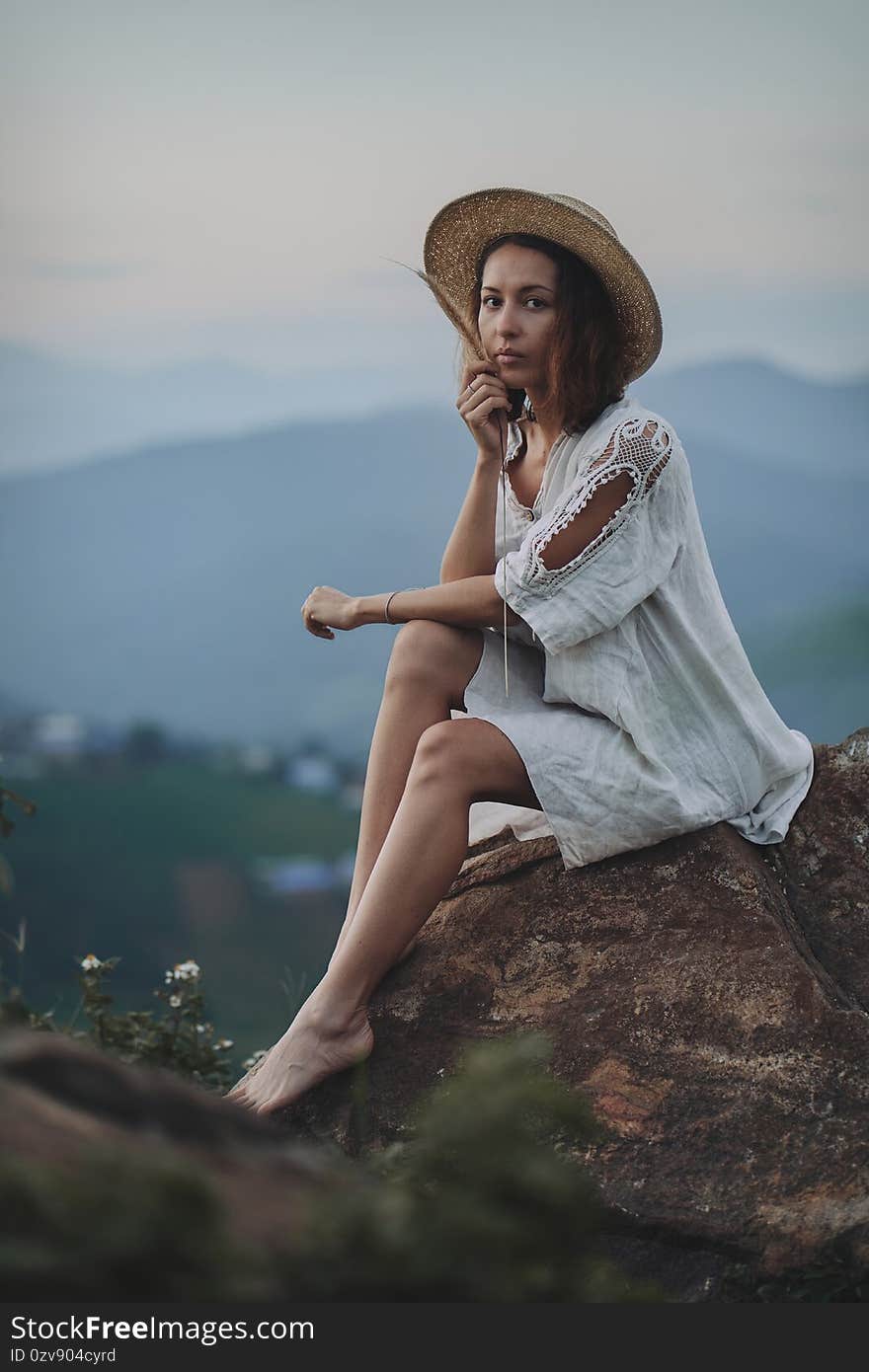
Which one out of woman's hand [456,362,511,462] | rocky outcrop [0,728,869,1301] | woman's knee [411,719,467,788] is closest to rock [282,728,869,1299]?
rocky outcrop [0,728,869,1301]

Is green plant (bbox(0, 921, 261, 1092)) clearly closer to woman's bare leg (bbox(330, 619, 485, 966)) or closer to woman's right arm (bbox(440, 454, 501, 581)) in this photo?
woman's bare leg (bbox(330, 619, 485, 966))

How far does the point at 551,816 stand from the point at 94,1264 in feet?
4.95

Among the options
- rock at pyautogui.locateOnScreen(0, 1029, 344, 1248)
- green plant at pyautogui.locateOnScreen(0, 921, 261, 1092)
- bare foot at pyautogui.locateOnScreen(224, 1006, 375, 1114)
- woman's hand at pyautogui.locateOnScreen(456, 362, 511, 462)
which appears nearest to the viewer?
rock at pyautogui.locateOnScreen(0, 1029, 344, 1248)

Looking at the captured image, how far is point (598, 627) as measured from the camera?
7.61 ft

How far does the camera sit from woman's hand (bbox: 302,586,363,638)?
2588 mm

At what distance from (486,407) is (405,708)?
556 millimetres

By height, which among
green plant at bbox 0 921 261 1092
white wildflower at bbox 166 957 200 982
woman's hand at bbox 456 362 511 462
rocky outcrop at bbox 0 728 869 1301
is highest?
woman's hand at bbox 456 362 511 462

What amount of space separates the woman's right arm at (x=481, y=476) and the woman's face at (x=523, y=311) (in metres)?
0.05

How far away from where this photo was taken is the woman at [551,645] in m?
2.28

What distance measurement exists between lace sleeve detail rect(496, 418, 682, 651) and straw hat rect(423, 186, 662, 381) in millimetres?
297

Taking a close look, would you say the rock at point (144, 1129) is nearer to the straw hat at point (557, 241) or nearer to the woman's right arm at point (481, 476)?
the woman's right arm at point (481, 476)

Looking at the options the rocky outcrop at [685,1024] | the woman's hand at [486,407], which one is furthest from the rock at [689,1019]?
the woman's hand at [486,407]

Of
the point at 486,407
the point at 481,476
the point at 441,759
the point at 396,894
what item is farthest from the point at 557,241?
the point at 396,894

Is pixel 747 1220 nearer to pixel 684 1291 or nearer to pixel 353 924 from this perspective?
pixel 684 1291
